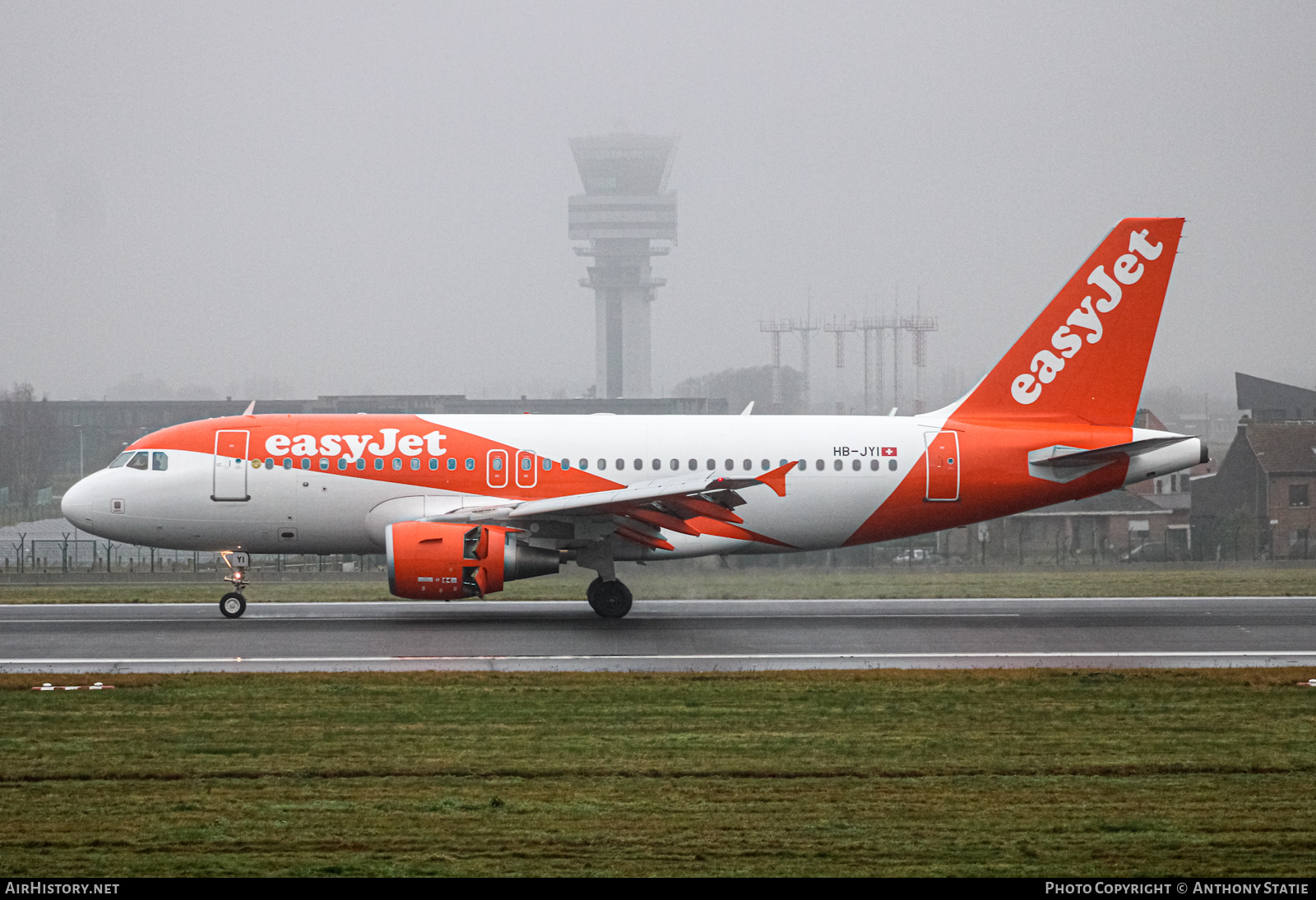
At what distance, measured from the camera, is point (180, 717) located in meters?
14.5

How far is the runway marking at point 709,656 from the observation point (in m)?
18.9

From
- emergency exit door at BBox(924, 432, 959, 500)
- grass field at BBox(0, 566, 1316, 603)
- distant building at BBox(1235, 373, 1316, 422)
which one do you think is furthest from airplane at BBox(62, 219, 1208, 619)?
distant building at BBox(1235, 373, 1316, 422)

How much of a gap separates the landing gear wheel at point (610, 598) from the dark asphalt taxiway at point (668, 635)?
0.23 meters

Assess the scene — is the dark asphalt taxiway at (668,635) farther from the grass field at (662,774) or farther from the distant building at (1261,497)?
the distant building at (1261,497)

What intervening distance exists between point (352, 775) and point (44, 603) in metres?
18.9

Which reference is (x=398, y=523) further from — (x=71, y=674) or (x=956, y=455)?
(x=956, y=455)

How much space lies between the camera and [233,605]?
24078 millimetres

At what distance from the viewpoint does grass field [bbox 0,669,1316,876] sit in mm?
9305

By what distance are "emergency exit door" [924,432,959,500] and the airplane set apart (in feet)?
0.10

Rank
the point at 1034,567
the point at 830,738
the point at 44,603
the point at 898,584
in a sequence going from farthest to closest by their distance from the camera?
the point at 1034,567 < the point at 898,584 < the point at 44,603 < the point at 830,738

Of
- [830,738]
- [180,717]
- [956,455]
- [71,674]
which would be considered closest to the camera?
[830,738]

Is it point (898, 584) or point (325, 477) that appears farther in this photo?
point (898, 584)

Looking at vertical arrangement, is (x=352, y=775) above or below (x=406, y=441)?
below
